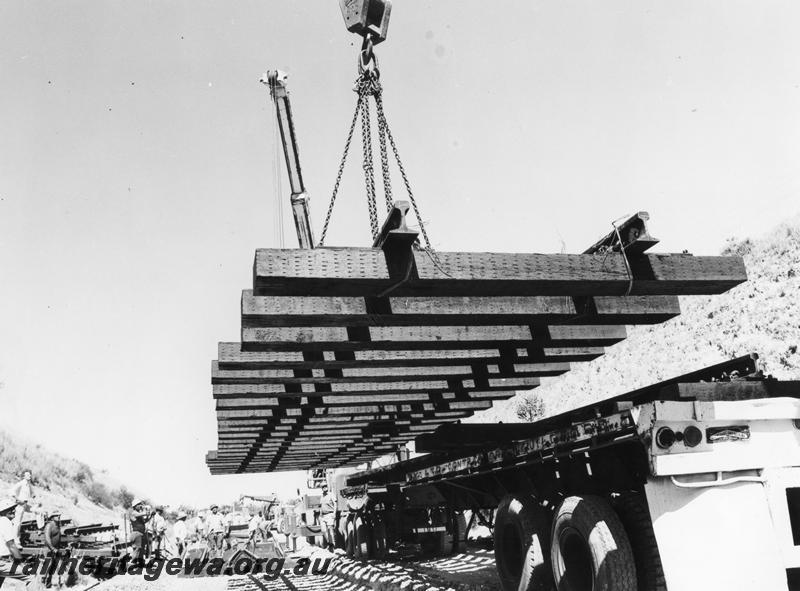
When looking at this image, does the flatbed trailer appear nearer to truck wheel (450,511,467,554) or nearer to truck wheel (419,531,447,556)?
truck wheel (450,511,467,554)

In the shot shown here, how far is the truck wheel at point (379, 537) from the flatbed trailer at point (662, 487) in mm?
Answer: 7502

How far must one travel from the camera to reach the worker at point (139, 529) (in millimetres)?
16609

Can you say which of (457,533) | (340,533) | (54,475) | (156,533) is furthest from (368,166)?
(54,475)

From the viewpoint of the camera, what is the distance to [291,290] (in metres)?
4.93

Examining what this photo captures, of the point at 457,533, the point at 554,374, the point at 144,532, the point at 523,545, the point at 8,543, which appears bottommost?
the point at 457,533

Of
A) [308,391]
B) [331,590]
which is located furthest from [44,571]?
[308,391]

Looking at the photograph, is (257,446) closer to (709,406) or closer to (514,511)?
(514,511)

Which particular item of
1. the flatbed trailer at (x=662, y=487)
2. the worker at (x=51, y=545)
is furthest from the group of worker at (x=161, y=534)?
the flatbed trailer at (x=662, y=487)

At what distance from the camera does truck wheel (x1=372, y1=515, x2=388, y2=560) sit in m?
13.6

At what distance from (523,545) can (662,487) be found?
6.70 ft

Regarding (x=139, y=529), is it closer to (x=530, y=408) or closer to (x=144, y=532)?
(x=144, y=532)

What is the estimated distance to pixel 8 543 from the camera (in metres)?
11.7

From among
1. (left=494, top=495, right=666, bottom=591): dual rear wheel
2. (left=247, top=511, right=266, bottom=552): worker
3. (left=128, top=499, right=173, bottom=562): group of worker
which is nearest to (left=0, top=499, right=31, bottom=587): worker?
(left=128, top=499, right=173, bottom=562): group of worker

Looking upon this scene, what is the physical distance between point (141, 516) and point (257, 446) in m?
3.22
